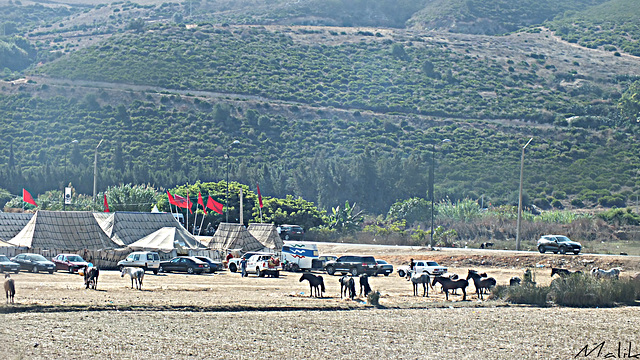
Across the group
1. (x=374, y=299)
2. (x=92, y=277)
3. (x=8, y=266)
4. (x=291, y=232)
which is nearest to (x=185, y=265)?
(x=8, y=266)

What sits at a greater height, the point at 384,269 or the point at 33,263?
the point at 384,269

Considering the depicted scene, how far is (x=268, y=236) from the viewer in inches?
1944

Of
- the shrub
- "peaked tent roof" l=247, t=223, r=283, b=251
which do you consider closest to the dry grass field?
the shrub

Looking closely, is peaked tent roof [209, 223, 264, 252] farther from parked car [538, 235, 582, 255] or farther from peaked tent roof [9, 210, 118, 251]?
parked car [538, 235, 582, 255]

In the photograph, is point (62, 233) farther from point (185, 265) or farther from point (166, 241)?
point (185, 265)

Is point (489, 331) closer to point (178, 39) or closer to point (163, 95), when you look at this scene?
point (163, 95)

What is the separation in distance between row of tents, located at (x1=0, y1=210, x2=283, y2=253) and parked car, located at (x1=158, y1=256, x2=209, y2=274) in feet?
9.00

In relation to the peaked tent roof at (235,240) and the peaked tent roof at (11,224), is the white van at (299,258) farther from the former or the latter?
the peaked tent roof at (11,224)

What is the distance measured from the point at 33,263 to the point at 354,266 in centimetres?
1583

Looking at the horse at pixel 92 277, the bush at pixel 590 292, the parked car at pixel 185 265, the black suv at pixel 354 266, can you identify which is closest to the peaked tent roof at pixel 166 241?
the parked car at pixel 185 265

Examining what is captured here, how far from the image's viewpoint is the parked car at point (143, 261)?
3944cm

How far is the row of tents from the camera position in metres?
40.9

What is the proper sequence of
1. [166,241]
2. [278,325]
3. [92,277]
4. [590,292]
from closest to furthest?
[278,325]
[92,277]
[590,292]
[166,241]

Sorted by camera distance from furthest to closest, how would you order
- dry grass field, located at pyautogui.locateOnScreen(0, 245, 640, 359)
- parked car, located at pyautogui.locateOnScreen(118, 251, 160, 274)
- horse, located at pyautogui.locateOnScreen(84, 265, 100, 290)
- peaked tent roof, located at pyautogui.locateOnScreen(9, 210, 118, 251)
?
peaked tent roof, located at pyautogui.locateOnScreen(9, 210, 118, 251) < parked car, located at pyautogui.locateOnScreen(118, 251, 160, 274) < horse, located at pyautogui.locateOnScreen(84, 265, 100, 290) < dry grass field, located at pyautogui.locateOnScreen(0, 245, 640, 359)
